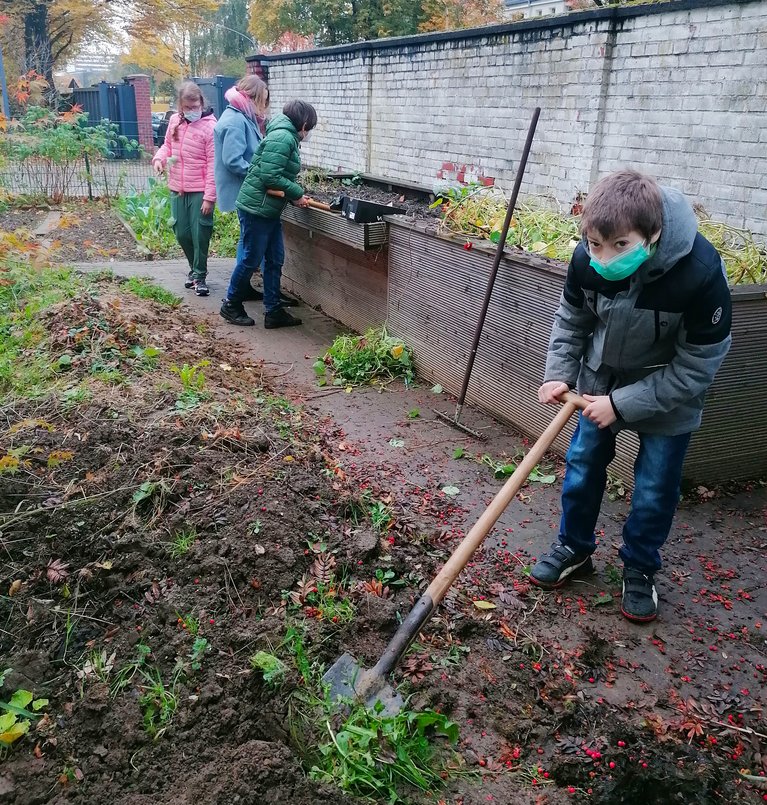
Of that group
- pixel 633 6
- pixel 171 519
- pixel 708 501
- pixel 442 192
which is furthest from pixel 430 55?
pixel 171 519

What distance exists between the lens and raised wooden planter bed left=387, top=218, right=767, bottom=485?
3.70m

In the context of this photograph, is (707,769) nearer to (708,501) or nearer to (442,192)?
(708,501)

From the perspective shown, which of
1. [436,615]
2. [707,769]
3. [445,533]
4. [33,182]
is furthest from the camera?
[33,182]

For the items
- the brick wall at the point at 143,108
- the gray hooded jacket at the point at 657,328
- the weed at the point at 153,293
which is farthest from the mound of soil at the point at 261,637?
the brick wall at the point at 143,108

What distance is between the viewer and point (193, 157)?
23.1ft

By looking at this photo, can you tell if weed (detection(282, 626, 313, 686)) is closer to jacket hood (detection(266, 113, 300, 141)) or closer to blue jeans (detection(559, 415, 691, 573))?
blue jeans (detection(559, 415, 691, 573))

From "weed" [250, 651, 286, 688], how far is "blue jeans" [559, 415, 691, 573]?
143 cm

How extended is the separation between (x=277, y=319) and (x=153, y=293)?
1320 millimetres

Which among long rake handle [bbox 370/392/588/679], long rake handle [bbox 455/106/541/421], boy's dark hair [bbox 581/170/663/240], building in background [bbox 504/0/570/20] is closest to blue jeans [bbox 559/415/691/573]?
long rake handle [bbox 370/392/588/679]

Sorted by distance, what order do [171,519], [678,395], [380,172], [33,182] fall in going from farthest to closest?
[33,182] → [380,172] → [171,519] → [678,395]

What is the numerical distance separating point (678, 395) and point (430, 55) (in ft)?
25.8

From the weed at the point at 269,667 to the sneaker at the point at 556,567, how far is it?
1.26m

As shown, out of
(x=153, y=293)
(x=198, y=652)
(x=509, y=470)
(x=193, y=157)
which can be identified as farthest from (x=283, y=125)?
(x=198, y=652)

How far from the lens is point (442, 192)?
18.9ft
